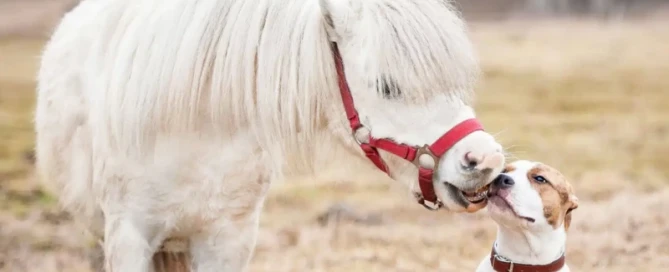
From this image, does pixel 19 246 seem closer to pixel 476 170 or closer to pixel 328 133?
pixel 328 133

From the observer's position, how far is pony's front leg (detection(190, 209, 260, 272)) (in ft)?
12.4

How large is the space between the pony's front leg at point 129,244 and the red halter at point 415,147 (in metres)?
0.92

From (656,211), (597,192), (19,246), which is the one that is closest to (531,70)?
(597,192)

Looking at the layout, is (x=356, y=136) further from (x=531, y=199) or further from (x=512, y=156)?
(x=531, y=199)

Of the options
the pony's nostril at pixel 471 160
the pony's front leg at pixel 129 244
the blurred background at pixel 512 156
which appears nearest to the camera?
the pony's nostril at pixel 471 160

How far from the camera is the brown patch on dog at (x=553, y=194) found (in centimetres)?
403

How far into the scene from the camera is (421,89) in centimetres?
321

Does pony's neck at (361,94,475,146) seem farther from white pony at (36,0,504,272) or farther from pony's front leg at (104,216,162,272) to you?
pony's front leg at (104,216,162,272)

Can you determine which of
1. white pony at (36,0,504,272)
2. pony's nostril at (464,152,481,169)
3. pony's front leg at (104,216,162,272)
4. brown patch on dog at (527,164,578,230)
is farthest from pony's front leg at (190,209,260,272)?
brown patch on dog at (527,164,578,230)

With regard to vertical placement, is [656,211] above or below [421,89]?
below

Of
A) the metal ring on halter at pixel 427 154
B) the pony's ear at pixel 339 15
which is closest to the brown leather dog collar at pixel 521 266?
the metal ring on halter at pixel 427 154

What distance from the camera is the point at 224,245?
3.82 m

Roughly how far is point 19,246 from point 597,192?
521cm

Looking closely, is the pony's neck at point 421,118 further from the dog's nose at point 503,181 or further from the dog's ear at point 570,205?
the dog's ear at point 570,205
